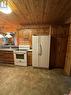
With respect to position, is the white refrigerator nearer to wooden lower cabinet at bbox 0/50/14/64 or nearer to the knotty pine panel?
the knotty pine panel

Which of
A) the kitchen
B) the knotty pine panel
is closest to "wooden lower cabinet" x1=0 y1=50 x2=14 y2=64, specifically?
the kitchen

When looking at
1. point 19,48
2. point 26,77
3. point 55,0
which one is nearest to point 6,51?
point 19,48

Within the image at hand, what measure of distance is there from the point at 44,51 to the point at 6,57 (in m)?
2.36

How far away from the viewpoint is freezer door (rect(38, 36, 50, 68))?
4.44m

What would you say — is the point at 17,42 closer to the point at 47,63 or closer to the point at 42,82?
the point at 47,63

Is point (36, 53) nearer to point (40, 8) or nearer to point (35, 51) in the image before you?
point (35, 51)

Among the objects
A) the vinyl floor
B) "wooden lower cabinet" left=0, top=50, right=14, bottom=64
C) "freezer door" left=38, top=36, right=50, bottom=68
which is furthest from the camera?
"wooden lower cabinet" left=0, top=50, right=14, bottom=64

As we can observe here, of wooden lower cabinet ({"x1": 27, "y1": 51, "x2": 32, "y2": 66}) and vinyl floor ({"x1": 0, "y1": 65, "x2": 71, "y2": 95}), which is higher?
wooden lower cabinet ({"x1": 27, "y1": 51, "x2": 32, "y2": 66})

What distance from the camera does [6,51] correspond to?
5230 mm

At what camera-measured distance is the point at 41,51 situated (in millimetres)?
4574

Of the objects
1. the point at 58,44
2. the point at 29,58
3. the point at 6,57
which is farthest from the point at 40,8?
the point at 6,57

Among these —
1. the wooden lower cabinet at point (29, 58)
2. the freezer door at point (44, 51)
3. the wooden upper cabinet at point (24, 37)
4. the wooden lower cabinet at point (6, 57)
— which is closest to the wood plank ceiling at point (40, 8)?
the freezer door at point (44, 51)

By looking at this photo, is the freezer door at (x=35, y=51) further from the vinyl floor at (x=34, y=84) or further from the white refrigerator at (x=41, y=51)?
the vinyl floor at (x=34, y=84)

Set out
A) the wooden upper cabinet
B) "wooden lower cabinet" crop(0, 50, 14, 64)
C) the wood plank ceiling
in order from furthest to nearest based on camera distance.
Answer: the wooden upper cabinet, "wooden lower cabinet" crop(0, 50, 14, 64), the wood plank ceiling
